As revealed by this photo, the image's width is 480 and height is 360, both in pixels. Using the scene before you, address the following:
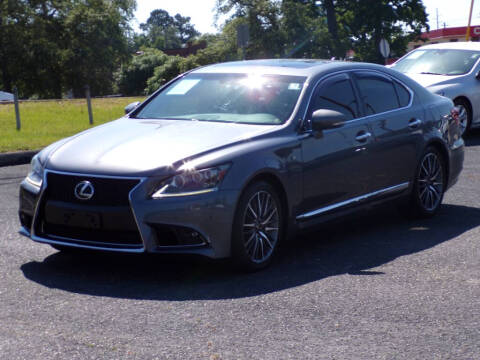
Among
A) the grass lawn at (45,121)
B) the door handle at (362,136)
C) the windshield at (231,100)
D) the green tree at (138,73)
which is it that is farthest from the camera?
the green tree at (138,73)

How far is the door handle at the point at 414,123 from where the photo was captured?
781 centimetres

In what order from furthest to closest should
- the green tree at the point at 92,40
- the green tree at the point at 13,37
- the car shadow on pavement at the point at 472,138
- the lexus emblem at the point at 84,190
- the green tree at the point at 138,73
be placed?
the green tree at the point at 138,73, the green tree at the point at 92,40, the green tree at the point at 13,37, the car shadow on pavement at the point at 472,138, the lexus emblem at the point at 84,190

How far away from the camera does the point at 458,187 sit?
10094mm

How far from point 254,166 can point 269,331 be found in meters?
1.52

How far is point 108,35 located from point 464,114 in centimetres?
5203

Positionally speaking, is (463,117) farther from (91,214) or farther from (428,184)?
(91,214)

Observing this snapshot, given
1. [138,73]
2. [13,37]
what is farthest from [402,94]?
[138,73]

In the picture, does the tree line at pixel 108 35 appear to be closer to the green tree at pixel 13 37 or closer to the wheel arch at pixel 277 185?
the green tree at pixel 13 37

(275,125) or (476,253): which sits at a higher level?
(275,125)

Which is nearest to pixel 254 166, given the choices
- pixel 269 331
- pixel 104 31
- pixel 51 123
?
pixel 269 331

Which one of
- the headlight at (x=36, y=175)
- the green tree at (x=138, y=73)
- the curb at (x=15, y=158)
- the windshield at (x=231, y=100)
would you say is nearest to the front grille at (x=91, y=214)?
the headlight at (x=36, y=175)

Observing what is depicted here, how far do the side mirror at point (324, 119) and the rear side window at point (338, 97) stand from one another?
0.21 meters

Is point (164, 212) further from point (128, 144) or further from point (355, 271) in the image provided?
point (355, 271)

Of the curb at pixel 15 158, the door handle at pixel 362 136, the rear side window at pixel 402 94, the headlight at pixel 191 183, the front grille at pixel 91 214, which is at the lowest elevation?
the curb at pixel 15 158
